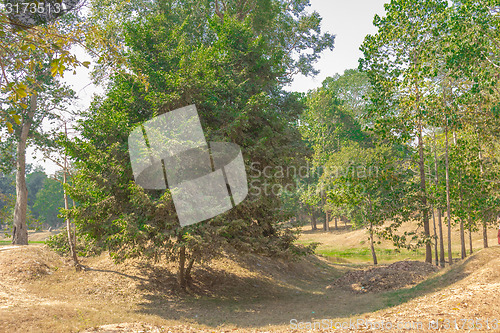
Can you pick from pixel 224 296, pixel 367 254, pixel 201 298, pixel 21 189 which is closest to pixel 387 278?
pixel 224 296

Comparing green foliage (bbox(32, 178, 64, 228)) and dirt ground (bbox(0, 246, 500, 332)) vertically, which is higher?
green foliage (bbox(32, 178, 64, 228))

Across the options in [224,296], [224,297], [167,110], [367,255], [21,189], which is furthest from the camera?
[367,255]

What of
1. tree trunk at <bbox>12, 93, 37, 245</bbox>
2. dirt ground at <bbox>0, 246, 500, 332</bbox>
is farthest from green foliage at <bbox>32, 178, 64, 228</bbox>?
dirt ground at <bbox>0, 246, 500, 332</bbox>

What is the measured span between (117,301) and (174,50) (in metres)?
9.00

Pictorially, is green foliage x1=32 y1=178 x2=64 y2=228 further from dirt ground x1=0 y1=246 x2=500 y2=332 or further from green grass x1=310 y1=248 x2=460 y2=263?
dirt ground x1=0 y1=246 x2=500 y2=332

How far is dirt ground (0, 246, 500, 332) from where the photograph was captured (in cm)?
759

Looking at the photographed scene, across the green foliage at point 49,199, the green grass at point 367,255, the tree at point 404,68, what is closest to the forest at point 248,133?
the tree at point 404,68

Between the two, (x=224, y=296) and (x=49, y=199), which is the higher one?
(x=49, y=199)

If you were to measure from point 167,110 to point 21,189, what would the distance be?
1124 cm

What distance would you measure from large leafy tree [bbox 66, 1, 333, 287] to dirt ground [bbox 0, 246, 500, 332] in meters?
1.54

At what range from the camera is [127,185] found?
36.9ft

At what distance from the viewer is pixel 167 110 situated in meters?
12.0

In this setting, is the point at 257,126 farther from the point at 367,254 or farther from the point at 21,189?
the point at 367,254

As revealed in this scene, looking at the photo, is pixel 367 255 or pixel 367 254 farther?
pixel 367 254
